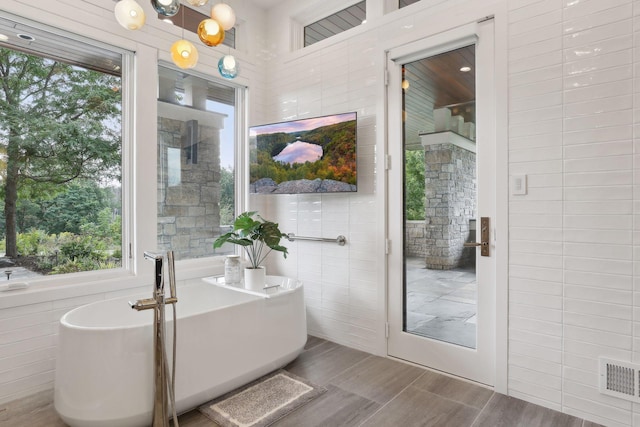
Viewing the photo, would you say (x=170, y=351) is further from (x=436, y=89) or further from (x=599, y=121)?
(x=599, y=121)

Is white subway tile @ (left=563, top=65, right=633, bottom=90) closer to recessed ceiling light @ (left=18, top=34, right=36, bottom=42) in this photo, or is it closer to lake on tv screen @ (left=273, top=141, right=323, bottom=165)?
lake on tv screen @ (left=273, top=141, right=323, bottom=165)

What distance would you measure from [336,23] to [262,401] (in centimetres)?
314

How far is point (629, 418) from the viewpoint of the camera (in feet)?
6.25

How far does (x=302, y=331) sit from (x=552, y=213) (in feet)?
6.06

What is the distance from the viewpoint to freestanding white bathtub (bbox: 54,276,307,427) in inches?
71.6

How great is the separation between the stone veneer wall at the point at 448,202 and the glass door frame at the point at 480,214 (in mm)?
153

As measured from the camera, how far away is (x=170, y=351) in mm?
2035

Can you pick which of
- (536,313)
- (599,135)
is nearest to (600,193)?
(599,135)

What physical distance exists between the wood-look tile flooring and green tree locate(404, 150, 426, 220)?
115cm

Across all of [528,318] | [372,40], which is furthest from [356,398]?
[372,40]

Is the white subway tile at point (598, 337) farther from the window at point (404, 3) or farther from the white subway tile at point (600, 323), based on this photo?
the window at point (404, 3)

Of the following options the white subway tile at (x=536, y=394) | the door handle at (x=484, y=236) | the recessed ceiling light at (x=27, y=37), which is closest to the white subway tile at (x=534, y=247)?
the door handle at (x=484, y=236)

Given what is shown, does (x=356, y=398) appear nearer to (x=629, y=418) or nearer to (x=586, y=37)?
(x=629, y=418)

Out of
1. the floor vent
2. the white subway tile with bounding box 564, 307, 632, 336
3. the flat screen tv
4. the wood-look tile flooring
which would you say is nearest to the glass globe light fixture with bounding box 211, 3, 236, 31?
the flat screen tv
